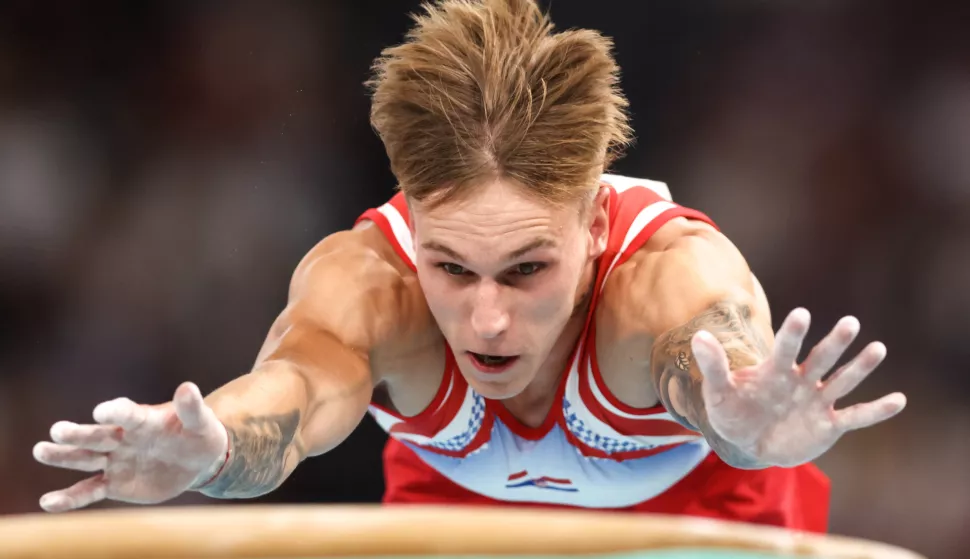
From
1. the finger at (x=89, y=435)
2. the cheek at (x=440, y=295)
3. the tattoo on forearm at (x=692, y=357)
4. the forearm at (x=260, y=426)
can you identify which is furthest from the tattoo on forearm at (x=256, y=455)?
the tattoo on forearm at (x=692, y=357)

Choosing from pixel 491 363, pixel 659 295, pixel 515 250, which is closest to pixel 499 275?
pixel 515 250

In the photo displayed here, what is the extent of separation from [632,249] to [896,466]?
2.02 meters

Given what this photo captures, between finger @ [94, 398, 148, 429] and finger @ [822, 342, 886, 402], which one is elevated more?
finger @ [94, 398, 148, 429]

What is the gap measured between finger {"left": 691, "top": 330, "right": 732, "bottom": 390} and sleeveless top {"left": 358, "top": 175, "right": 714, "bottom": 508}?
0.64 meters

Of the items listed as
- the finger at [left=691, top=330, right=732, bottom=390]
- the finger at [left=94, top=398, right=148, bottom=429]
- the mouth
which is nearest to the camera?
the finger at [left=94, top=398, right=148, bottom=429]

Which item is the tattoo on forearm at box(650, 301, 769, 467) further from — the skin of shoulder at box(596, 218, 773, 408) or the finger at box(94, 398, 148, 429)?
the finger at box(94, 398, 148, 429)

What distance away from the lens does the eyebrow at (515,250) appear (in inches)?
66.9

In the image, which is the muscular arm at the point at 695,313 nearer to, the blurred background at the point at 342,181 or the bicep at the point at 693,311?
the bicep at the point at 693,311

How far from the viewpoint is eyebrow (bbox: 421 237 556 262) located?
1.70m

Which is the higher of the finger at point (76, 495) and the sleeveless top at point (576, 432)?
the finger at point (76, 495)

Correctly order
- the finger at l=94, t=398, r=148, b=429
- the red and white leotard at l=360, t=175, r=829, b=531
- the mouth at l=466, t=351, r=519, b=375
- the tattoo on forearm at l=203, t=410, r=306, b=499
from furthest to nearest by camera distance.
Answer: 1. the red and white leotard at l=360, t=175, r=829, b=531
2. the mouth at l=466, t=351, r=519, b=375
3. the tattoo on forearm at l=203, t=410, r=306, b=499
4. the finger at l=94, t=398, r=148, b=429

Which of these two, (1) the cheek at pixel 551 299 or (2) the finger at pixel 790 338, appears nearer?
(2) the finger at pixel 790 338

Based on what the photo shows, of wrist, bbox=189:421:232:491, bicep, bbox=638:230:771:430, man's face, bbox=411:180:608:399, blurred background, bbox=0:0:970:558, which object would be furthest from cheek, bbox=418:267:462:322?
blurred background, bbox=0:0:970:558

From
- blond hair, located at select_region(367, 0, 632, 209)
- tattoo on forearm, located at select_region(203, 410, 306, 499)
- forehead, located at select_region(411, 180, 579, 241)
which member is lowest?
tattoo on forearm, located at select_region(203, 410, 306, 499)
